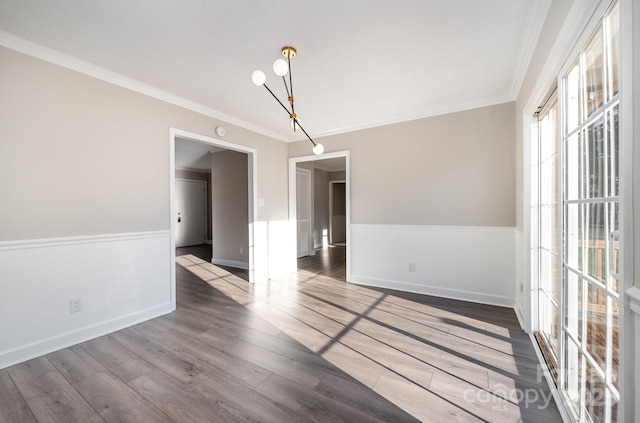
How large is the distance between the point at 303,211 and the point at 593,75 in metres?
5.79

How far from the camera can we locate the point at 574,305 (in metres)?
1.46

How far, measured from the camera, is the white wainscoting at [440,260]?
124 inches

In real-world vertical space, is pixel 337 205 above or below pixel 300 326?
above

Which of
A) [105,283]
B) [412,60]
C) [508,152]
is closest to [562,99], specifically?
[412,60]

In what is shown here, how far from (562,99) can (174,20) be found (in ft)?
8.22

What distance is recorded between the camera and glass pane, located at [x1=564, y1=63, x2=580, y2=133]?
1402mm

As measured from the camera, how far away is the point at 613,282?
41.6 inches

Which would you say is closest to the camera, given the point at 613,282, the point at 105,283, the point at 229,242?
the point at 613,282

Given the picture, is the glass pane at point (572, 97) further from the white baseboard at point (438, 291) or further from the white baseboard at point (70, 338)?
the white baseboard at point (70, 338)

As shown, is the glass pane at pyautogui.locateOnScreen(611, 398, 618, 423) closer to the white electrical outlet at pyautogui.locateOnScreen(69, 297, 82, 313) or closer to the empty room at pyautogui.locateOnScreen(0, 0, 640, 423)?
the empty room at pyautogui.locateOnScreen(0, 0, 640, 423)

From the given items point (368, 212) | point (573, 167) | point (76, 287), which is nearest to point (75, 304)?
point (76, 287)

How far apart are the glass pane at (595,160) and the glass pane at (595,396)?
0.84 metres

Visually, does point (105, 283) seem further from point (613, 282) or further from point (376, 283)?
point (613, 282)

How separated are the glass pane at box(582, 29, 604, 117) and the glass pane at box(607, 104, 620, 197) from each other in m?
0.15
